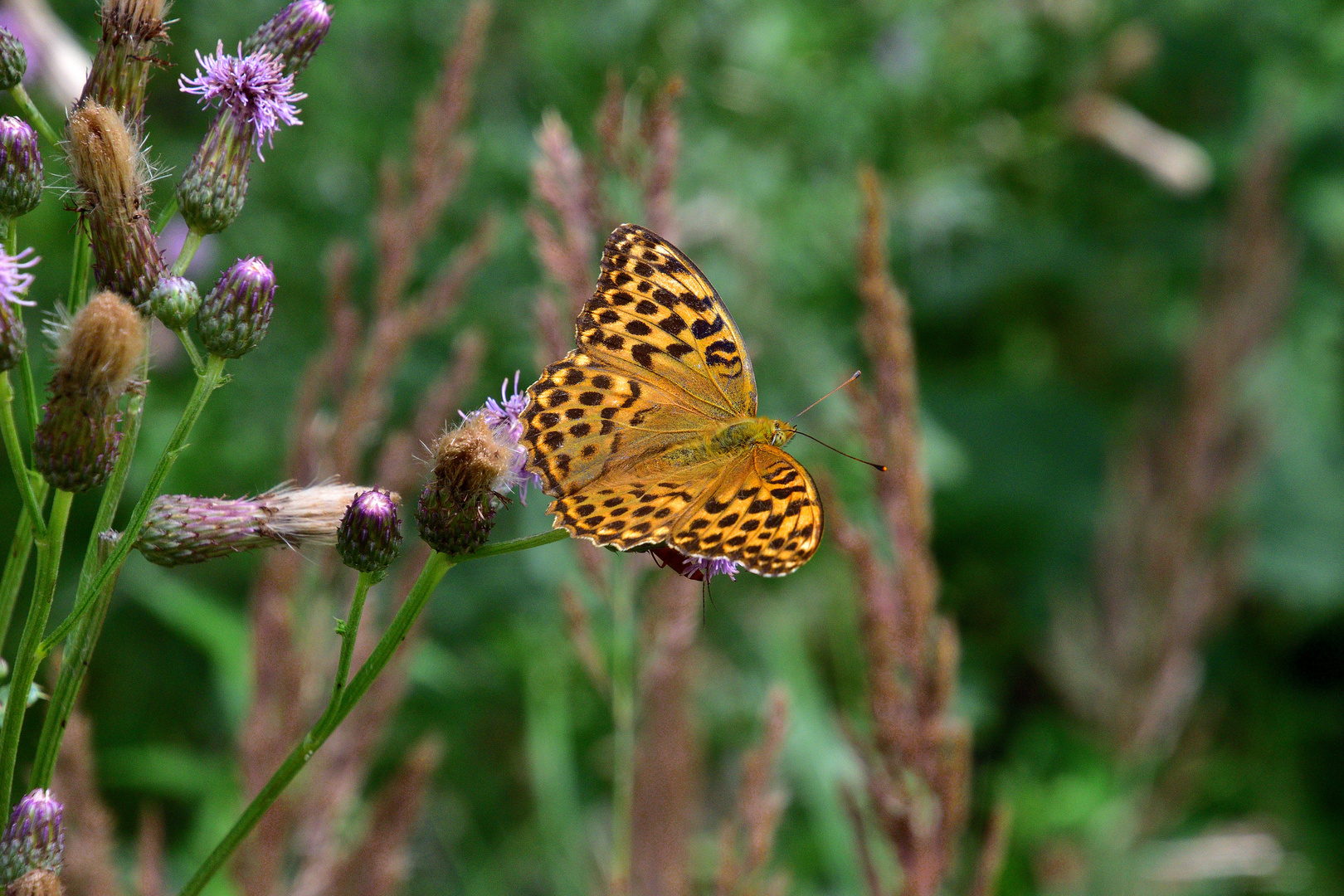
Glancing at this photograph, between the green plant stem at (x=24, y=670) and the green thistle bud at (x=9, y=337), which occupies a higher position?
the green thistle bud at (x=9, y=337)

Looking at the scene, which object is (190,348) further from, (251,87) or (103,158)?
(251,87)

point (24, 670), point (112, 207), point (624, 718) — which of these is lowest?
point (624, 718)

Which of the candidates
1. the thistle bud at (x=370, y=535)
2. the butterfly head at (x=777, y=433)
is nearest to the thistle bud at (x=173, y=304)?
the thistle bud at (x=370, y=535)

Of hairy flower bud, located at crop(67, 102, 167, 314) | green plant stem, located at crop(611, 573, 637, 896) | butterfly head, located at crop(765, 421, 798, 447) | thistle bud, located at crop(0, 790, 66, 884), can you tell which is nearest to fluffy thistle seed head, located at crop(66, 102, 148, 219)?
hairy flower bud, located at crop(67, 102, 167, 314)

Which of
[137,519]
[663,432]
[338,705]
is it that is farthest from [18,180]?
[663,432]

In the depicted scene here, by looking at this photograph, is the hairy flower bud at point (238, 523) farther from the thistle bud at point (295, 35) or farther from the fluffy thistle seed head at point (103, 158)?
the thistle bud at point (295, 35)

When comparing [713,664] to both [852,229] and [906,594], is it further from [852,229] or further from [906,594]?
[906,594]
